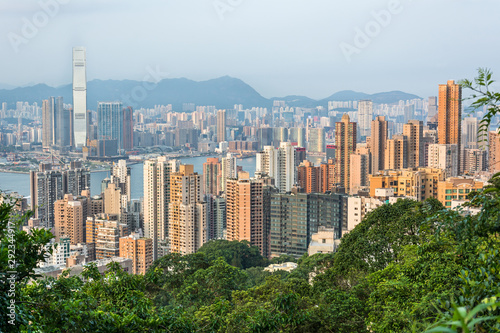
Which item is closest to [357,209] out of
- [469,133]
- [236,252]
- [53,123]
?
[236,252]

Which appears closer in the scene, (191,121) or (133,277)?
(133,277)

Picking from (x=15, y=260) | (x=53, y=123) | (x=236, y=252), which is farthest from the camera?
(x=53, y=123)

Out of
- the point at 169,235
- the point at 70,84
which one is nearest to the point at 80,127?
the point at 70,84

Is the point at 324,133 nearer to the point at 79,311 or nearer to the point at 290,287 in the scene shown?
the point at 290,287

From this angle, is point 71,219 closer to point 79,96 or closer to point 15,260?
point 79,96

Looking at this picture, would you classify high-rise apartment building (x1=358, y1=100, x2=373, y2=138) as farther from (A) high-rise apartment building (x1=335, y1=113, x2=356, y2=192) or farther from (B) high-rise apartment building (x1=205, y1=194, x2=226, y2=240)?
(B) high-rise apartment building (x1=205, y1=194, x2=226, y2=240)
